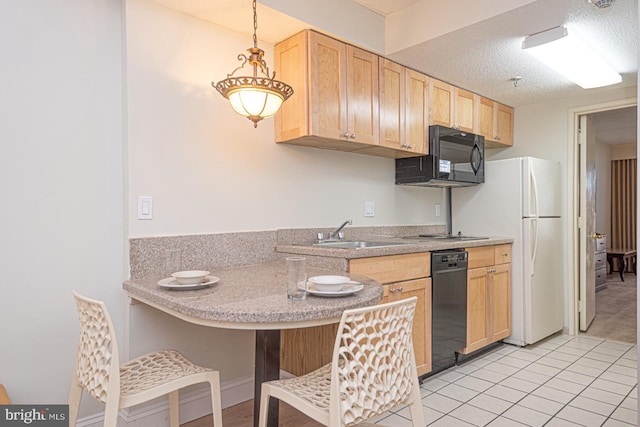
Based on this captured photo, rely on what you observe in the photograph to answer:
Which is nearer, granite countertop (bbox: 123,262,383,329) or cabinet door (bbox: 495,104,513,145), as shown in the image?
granite countertop (bbox: 123,262,383,329)

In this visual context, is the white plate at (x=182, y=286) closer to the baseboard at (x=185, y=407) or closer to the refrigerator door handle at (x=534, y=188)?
the baseboard at (x=185, y=407)

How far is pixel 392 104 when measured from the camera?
2.85 metres

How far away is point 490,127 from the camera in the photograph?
150 inches

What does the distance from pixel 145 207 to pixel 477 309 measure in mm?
2486

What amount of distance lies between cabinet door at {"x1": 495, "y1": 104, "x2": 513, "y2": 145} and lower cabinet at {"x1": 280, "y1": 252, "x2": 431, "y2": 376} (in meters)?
2.01

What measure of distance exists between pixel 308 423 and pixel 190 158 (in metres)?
1.60

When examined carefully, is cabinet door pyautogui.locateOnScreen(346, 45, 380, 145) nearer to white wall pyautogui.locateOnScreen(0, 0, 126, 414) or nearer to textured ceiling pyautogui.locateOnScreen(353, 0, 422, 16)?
textured ceiling pyautogui.locateOnScreen(353, 0, 422, 16)

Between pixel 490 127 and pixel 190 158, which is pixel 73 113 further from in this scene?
pixel 490 127

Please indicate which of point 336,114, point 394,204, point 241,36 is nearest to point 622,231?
point 394,204

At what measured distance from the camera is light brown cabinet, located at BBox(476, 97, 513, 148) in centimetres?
369

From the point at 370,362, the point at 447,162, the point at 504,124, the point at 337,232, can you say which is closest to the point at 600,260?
the point at 504,124

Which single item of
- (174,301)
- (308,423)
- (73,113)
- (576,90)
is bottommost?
(308,423)

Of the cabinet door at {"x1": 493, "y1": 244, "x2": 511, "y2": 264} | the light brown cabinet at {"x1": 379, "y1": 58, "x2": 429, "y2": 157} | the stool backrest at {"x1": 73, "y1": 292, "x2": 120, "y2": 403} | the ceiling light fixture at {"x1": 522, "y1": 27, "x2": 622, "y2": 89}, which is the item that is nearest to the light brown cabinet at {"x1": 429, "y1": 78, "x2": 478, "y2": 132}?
the light brown cabinet at {"x1": 379, "y1": 58, "x2": 429, "y2": 157}

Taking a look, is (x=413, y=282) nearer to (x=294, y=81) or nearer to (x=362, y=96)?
(x=362, y=96)
